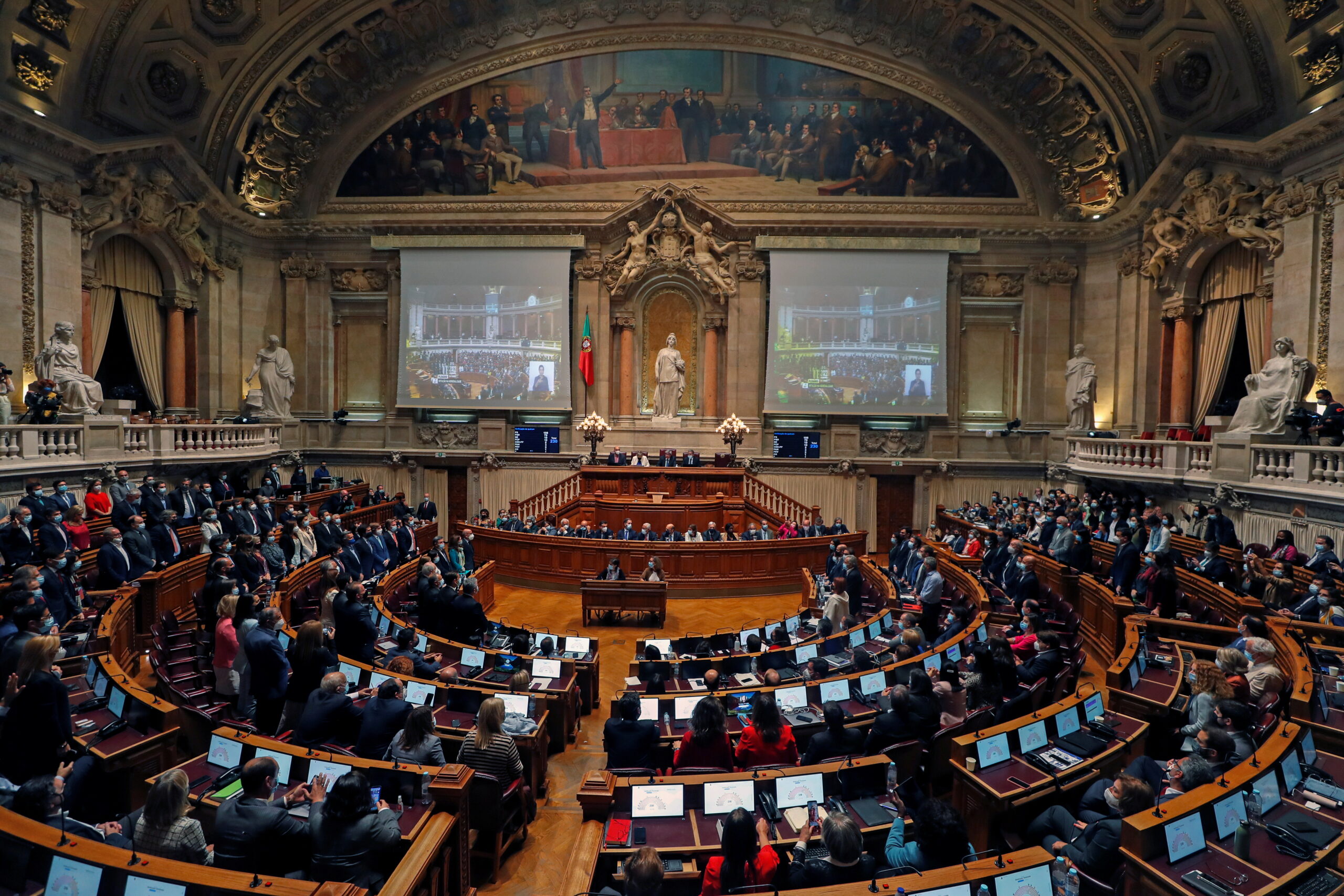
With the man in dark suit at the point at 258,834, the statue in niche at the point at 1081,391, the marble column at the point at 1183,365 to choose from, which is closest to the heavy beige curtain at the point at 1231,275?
the marble column at the point at 1183,365

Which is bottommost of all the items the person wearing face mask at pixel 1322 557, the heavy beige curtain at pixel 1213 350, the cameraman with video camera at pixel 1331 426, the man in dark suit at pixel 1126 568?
the man in dark suit at pixel 1126 568

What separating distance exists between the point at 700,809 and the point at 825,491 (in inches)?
723

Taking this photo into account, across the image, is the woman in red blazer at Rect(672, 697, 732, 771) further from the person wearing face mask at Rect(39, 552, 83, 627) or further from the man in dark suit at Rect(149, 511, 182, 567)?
the man in dark suit at Rect(149, 511, 182, 567)

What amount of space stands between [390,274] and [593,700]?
63.6 feet

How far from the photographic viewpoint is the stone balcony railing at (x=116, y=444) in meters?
13.2

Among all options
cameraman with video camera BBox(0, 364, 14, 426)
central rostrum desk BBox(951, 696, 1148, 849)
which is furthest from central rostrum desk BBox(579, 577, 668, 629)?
cameraman with video camera BBox(0, 364, 14, 426)

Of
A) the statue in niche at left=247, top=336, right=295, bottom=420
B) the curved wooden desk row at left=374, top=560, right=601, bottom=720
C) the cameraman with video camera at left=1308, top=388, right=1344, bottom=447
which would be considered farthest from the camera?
the statue in niche at left=247, top=336, right=295, bottom=420

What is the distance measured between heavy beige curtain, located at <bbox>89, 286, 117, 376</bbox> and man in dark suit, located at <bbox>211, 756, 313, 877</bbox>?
62.7ft

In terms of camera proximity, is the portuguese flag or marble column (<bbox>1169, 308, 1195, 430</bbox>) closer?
marble column (<bbox>1169, 308, 1195, 430</bbox>)

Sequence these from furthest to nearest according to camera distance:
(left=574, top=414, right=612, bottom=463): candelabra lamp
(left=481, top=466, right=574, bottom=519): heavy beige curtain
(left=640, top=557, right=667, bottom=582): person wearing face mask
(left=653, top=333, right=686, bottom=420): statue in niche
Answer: (left=653, top=333, right=686, bottom=420): statue in niche
(left=481, top=466, right=574, bottom=519): heavy beige curtain
(left=574, top=414, right=612, bottom=463): candelabra lamp
(left=640, top=557, right=667, bottom=582): person wearing face mask

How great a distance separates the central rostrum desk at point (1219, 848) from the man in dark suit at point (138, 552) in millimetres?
11632

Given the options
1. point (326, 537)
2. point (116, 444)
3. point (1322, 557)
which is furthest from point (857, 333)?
point (116, 444)

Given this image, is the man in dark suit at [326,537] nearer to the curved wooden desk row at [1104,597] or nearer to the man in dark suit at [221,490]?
the man in dark suit at [221,490]

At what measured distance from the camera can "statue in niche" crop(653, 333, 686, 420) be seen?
2352 centimetres
